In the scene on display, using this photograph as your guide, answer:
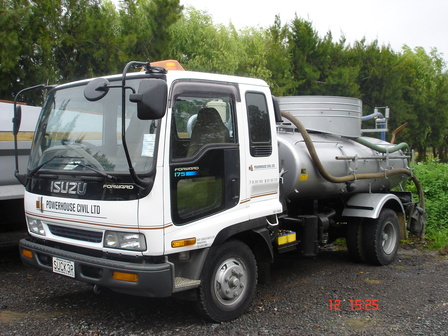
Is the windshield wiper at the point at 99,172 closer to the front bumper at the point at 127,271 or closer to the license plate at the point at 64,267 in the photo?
the front bumper at the point at 127,271

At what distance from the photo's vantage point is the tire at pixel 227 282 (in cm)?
431

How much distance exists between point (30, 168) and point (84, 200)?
94 centimetres

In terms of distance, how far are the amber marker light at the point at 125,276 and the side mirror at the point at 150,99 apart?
128cm

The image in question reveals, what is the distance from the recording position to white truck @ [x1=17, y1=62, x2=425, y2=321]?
388cm

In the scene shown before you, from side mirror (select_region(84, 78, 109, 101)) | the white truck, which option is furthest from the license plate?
side mirror (select_region(84, 78, 109, 101))

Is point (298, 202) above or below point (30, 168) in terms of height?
below

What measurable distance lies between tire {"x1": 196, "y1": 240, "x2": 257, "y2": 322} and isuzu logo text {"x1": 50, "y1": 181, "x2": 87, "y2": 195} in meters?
1.28

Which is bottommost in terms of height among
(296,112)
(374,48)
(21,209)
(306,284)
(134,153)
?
(306,284)

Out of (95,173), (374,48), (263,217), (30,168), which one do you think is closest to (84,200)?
(95,173)

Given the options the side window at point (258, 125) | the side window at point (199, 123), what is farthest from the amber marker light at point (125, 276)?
the side window at point (258, 125)

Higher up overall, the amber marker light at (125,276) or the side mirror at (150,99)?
the side mirror at (150,99)

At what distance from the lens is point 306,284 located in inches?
237

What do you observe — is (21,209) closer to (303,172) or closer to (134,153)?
(134,153)

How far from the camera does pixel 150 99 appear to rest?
11.9ft
